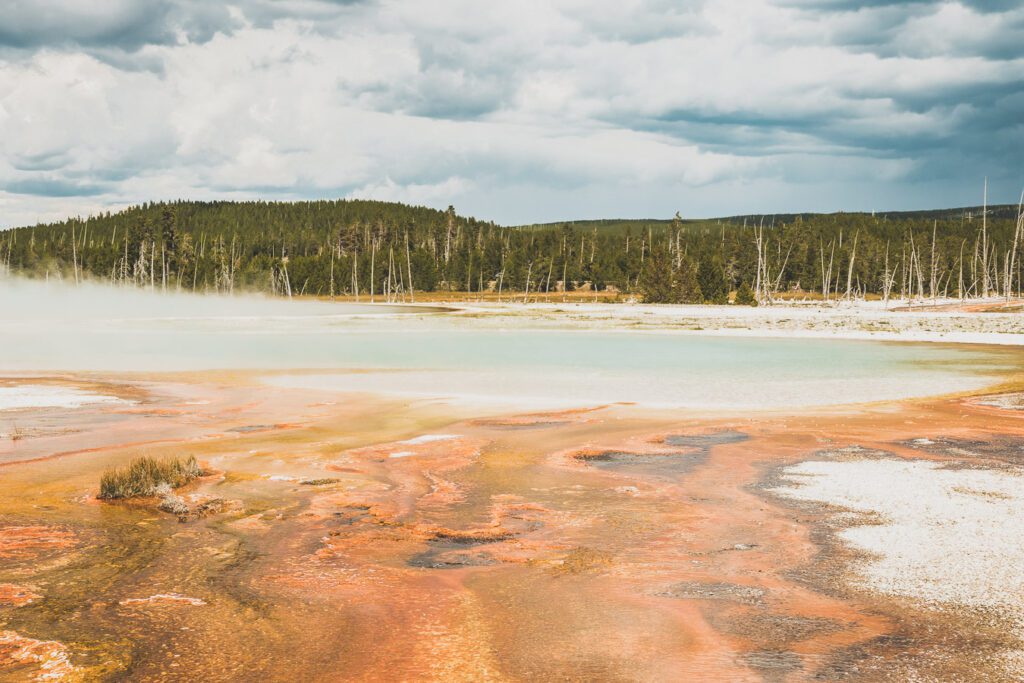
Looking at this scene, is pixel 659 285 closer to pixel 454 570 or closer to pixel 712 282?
pixel 712 282

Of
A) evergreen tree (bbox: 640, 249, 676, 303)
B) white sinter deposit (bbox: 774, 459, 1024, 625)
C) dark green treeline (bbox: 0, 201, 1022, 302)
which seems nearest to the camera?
white sinter deposit (bbox: 774, 459, 1024, 625)

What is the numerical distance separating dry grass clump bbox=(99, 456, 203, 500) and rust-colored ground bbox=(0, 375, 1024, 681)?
0.28 m

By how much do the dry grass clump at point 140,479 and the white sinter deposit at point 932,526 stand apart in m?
→ 8.60

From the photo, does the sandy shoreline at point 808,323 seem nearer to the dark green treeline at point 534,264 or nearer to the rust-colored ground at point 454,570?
the rust-colored ground at point 454,570

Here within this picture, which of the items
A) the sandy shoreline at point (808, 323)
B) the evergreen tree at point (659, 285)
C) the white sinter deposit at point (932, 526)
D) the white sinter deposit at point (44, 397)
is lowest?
the white sinter deposit at point (44, 397)

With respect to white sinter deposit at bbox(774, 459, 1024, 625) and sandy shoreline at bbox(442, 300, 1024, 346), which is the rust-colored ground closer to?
white sinter deposit at bbox(774, 459, 1024, 625)

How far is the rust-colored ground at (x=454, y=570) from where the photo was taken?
6.57 metres

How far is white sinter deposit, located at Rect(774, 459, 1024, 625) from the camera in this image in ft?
26.2

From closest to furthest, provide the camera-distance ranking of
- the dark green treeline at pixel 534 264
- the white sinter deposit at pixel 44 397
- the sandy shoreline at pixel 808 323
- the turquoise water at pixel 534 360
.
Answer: the white sinter deposit at pixel 44 397 < the turquoise water at pixel 534 360 < the sandy shoreline at pixel 808 323 < the dark green treeline at pixel 534 264

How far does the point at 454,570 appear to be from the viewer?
875 cm

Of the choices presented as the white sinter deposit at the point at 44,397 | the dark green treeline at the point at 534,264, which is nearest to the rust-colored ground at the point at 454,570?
the white sinter deposit at the point at 44,397

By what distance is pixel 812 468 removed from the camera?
13406 mm

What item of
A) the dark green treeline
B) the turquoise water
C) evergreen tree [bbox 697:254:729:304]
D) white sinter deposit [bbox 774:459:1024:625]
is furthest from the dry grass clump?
the dark green treeline

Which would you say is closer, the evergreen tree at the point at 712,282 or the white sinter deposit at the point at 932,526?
the white sinter deposit at the point at 932,526
